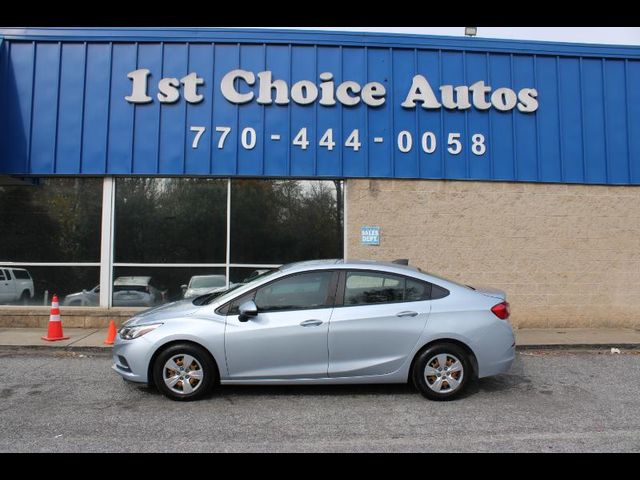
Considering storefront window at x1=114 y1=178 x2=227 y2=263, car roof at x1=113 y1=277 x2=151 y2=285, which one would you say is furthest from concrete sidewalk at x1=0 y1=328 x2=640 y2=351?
storefront window at x1=114 y1=178 x2=227 y2=263

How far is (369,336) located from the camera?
541 cm

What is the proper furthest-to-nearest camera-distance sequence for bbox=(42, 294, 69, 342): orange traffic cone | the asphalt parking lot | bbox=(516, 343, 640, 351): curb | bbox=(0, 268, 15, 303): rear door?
bbox=(0, 268, 15, 303): rear door
bbox=(42, 294, 69, 342): orange traffic cone
bbox=(516, 343, 640, 351): curb
the asphalt parking lot

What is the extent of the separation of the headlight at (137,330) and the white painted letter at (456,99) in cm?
717

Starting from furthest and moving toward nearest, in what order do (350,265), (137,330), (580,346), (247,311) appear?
(580,346) → (350,265) → (137,330) → (247,311)

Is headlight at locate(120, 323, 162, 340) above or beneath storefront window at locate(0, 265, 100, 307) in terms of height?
beneath

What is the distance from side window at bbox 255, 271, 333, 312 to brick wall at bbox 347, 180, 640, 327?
4262 millimetres

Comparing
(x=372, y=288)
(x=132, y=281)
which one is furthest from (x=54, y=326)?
(x=372, y=288)

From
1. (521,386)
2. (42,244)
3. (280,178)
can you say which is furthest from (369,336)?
(42,244)

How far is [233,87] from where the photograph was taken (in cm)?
990

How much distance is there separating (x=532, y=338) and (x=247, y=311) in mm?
5624

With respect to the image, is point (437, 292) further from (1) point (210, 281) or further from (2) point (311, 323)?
(1) point (210, 281)

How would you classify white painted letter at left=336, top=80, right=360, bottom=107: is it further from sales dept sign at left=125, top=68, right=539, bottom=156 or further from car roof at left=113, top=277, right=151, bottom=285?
car roof at left=113, top=277, right=151, bottom=285

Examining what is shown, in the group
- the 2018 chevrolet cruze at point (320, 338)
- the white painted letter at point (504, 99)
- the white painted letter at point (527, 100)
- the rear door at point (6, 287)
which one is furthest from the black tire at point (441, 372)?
the rear door at point (6, 287)

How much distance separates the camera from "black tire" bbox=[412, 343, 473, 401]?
5.46 meters
